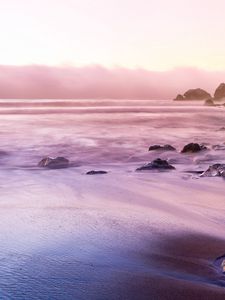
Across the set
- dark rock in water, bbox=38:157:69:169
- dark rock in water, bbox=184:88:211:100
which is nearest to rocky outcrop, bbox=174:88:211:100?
dark rock in water, bbox=184:88:211:100

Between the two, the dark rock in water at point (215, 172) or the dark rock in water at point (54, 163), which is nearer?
the dark rock in water at point (215, 172)

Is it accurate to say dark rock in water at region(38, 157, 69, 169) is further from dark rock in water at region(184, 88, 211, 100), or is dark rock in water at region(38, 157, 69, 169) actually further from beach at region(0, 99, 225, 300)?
dark rock in water at region(184, 88, 211, 100)

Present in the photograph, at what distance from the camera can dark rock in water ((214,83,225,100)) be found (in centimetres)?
12934

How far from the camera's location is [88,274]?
157 inches

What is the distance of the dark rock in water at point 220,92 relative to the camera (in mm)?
129337

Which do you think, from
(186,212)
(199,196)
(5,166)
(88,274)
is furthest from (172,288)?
(5,166)

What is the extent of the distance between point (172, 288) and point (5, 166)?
833 cm

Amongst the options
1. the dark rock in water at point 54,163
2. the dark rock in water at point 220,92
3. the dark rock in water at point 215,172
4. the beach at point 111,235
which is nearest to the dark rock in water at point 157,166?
the beach at point 111,235

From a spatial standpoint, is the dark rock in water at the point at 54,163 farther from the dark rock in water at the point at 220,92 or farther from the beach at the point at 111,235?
the dark rock in water at the point at 220,92

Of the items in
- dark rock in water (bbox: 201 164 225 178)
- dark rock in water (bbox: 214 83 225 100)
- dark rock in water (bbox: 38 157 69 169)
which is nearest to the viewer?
dark rock in water (bbox: 201 164 225 178)

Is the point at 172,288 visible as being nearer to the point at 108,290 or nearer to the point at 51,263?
the point at 108,290

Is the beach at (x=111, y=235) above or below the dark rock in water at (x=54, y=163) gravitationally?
above

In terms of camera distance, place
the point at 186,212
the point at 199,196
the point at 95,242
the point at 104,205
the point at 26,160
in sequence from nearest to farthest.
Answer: the point at 95,242 < the point at 186,212 < the point at 104,205 < the point at 199,196 < the point at 26,160

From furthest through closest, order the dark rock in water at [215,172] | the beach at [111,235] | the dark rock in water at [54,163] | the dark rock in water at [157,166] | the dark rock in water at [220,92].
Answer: the dark rock in water at [220,92]
the dark rock in water at [54,163]
the dark rock in water at [157,166]
the dark rock in water at [215,172]
the beach at [111,235]
